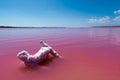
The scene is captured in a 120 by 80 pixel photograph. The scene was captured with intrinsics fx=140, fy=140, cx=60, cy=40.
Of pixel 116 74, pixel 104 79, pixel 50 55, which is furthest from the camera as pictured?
pixel 50 55

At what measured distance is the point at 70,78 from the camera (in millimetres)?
2336

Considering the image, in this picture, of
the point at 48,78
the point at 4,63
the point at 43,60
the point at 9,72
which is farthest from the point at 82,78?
the point at 4,63

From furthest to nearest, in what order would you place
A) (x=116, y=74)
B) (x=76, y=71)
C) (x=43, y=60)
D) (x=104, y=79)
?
(x=43, y=60)
(x=76, y=71)
(x=116, y=74)
(x=104, y=79)

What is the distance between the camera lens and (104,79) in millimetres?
2270

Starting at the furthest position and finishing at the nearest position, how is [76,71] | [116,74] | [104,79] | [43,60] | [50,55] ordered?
[50,55] < [43,60] < [76,71] < [116,74] < [104,79]

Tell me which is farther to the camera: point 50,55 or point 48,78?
point 50,55

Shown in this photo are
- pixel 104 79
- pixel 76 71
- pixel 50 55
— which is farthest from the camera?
pixel 50 55

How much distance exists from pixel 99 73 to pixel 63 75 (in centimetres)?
65

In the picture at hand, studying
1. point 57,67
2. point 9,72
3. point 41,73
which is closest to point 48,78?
point 41,73

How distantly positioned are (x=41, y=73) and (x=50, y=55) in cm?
114

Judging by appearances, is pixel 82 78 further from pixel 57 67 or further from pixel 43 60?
pixel 43 60

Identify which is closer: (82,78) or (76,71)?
(82,78)

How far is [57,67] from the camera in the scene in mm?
2893

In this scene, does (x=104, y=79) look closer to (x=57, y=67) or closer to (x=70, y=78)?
(x=70, y=78)
